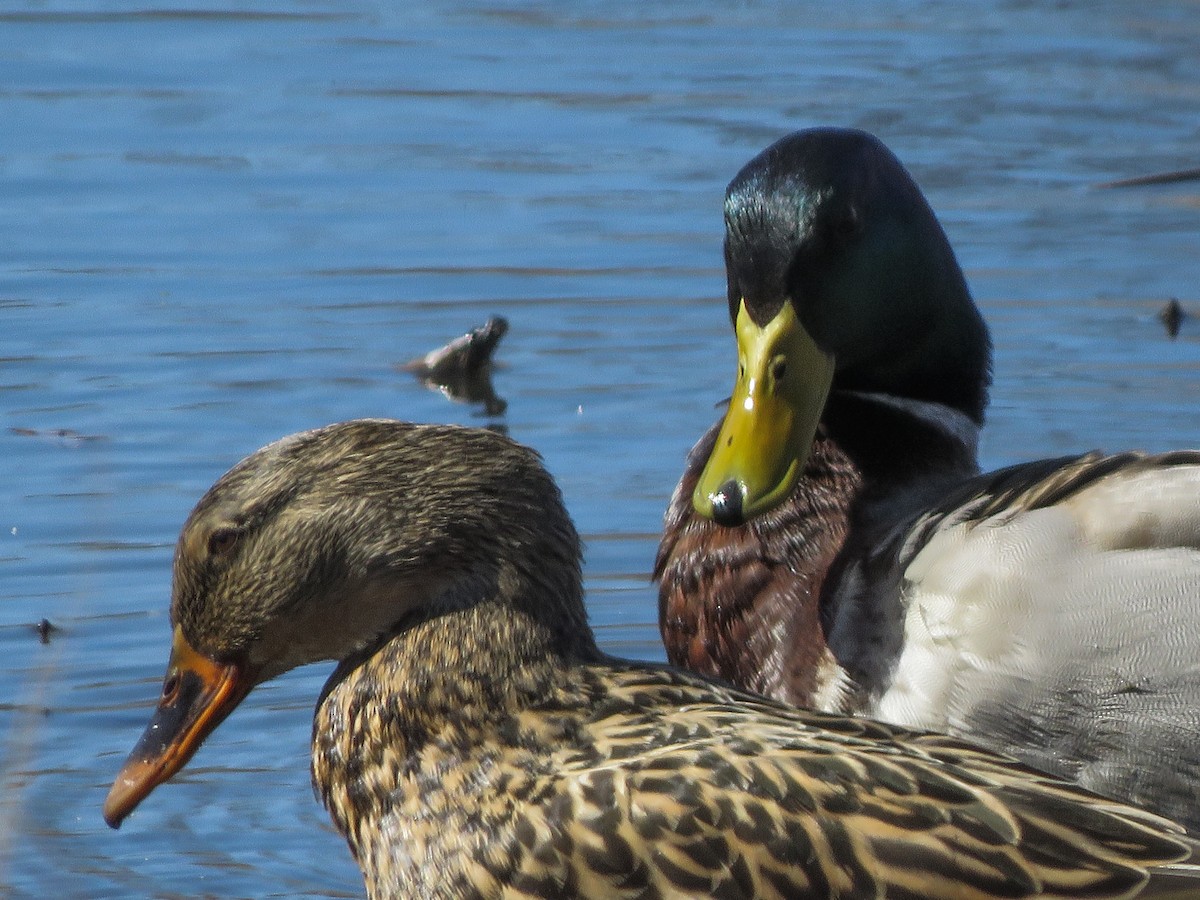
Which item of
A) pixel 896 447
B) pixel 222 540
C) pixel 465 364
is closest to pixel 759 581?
pixel 896 447

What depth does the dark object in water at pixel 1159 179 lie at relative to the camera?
9625 millimetres

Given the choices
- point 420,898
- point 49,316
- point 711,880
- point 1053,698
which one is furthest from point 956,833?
point 49,316

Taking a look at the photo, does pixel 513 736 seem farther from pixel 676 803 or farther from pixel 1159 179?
pixel 1159 179

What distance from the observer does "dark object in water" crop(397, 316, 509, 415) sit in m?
8.12

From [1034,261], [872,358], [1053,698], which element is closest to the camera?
[1053,698]

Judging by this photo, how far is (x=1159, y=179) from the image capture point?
9672 mm

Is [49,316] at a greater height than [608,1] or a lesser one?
lesser

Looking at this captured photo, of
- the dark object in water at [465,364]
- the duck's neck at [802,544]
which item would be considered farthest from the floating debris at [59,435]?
the duck's neck at [802,544]

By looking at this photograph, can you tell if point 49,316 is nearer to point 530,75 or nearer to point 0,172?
point 0,172

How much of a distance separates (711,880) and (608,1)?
325 inches

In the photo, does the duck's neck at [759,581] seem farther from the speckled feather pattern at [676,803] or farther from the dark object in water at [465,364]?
the dark object in water at [465,364]

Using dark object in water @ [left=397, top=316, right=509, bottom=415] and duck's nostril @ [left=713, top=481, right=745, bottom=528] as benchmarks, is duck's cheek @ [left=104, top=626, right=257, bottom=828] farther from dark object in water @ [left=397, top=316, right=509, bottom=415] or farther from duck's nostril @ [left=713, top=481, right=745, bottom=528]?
dark object in water @ [left=397, top=316, right=509, bottom=415]

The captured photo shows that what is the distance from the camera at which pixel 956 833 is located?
3.88 meters

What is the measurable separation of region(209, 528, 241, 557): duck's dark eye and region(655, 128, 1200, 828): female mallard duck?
→ 142 cm
